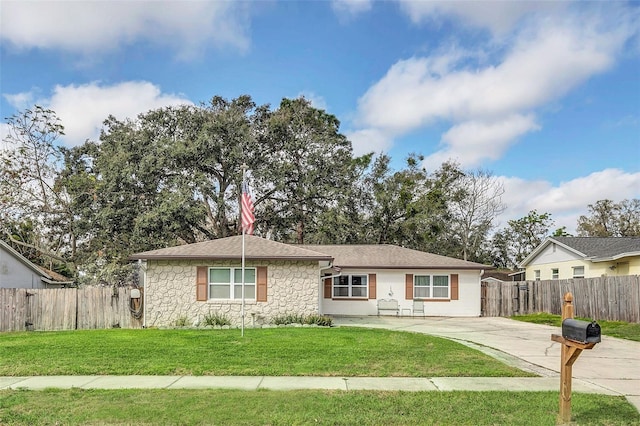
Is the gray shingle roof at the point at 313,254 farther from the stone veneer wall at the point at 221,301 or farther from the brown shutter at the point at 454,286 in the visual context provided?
the brown shutter at the point at 454,286

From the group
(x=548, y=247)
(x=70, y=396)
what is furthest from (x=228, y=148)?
(x=70, y=396)

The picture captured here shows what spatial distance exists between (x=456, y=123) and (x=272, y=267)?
13.3m

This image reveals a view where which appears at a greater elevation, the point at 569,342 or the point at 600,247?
the point at 600,247

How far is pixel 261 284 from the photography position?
1791 centimetres

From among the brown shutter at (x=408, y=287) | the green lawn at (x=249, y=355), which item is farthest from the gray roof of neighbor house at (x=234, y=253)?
the brown shutter at (x=408, y=287)

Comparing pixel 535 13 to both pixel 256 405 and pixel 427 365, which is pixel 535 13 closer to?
pixel 427 365

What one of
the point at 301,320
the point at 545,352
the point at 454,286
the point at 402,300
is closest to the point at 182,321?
the point at 301,320

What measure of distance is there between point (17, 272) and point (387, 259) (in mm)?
18203

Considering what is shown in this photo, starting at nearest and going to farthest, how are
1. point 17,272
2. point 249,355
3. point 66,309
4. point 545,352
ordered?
point 249,355, point 545,352, point 66,309, point 17,272

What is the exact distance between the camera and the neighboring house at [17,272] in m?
23.7

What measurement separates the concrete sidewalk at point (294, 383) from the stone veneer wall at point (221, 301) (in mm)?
9075

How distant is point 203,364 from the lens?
376 inches

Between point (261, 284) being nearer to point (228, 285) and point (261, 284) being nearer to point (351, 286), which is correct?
point (228, 285)

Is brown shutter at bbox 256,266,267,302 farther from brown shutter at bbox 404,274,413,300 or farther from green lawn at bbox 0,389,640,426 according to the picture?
green lawn at bbox 0,389,640,426
